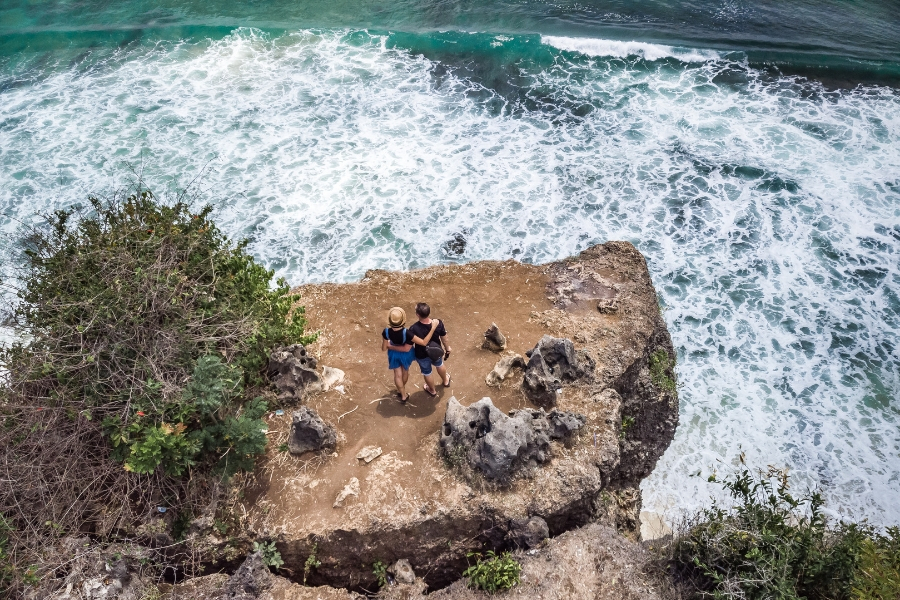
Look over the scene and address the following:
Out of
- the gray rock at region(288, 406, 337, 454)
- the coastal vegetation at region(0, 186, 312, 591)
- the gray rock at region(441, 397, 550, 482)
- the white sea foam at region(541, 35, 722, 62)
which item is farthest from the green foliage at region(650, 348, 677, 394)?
the white sea foam at region(541, 35, 722, 62)

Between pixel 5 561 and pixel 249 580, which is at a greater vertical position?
pixel 5 561

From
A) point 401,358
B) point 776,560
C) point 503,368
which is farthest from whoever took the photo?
point 503,368

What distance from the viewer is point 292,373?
8.47m

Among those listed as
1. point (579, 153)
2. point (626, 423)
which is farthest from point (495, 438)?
point (579, 153)

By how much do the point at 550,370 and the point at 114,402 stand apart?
5.68m

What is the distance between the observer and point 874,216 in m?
14.9

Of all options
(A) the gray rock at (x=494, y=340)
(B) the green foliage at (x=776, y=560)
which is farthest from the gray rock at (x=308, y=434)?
(B) the green foliage at (x=776, y=560)

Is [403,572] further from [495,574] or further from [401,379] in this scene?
[401,379]

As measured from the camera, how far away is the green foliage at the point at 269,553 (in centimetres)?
710

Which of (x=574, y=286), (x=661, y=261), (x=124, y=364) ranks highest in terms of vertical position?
(x=124, y=364)

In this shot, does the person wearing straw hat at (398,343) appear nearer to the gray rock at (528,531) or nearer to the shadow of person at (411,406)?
the shadow of person at (411,406)

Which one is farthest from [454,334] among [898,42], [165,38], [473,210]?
[898,42]

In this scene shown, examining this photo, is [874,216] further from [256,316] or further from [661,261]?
[256,316]

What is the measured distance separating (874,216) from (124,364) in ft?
54.7
